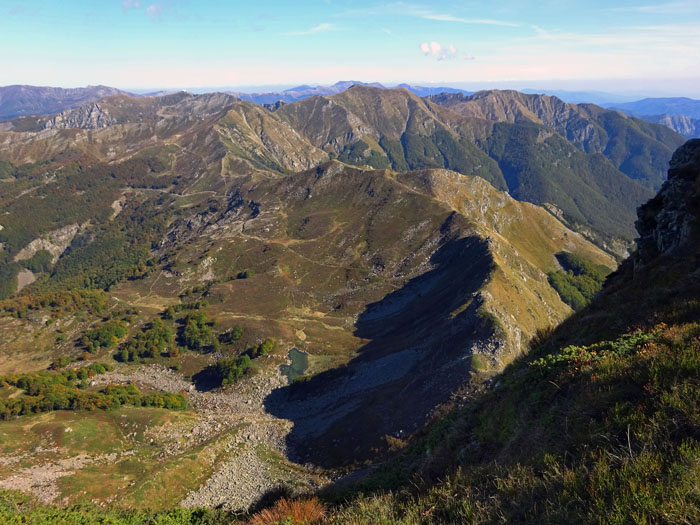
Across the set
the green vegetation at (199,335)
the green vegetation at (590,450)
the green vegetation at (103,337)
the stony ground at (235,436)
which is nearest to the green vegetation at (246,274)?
the green vegetation at (199,335)

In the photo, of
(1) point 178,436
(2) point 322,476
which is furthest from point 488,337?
(1) point 178,436

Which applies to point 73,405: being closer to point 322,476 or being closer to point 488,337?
point 322,476

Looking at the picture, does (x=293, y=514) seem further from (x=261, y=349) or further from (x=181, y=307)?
(x=181, y=307)

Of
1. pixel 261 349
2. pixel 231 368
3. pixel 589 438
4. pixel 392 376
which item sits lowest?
pixel 231 368

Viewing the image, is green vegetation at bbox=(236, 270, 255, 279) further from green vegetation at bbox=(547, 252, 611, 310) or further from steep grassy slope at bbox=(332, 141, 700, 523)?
steep grassy slope at bbox=(332, 141, 700, 523)

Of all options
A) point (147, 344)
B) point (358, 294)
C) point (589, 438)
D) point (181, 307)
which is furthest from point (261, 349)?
point (589, 438)
